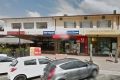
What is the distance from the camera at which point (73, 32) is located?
38688 millimetres

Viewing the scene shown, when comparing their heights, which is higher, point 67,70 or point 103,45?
point 103,45

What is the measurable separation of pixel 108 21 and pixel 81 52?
20.2 feet

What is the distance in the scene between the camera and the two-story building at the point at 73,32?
37406mm

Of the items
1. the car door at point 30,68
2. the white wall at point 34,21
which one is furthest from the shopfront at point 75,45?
the car door at point 30,68

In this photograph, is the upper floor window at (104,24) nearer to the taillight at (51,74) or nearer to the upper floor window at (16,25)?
the upper floor window at (16,25)

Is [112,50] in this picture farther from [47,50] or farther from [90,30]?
[47,50]

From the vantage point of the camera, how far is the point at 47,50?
42656 millimetres

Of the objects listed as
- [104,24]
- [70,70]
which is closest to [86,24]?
[104,24]

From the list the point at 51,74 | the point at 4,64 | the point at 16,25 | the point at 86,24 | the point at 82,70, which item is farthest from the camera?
the point at 16,25

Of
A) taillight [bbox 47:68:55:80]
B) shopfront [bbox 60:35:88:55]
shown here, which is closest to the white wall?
shopfront [bbox 60:35:88:55]

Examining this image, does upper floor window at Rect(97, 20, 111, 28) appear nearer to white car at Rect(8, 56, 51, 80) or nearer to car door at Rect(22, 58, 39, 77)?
white car at Rect(8, 56, 51, 80)

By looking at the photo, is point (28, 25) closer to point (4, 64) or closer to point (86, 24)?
point (86, 24)

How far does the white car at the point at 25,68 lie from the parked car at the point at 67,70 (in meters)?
2.10

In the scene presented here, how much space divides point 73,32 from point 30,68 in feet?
67.1
